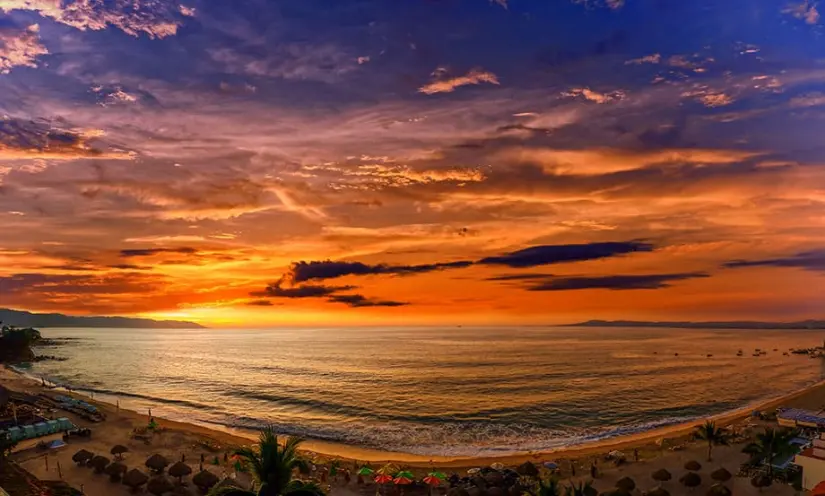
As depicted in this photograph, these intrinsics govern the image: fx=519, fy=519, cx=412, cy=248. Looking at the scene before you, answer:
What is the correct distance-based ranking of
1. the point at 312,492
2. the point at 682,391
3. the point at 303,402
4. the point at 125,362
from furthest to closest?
the point at 125,362
the point at 682,391
the point at 303,402
the point at 312,492

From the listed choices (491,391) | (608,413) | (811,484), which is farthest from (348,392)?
(811,484)

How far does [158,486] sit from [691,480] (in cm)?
3572

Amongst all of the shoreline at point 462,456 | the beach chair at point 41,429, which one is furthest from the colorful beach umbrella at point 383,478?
the beach chair at point 41,429

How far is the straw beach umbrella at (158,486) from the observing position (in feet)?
113

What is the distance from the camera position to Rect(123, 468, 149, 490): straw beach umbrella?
116 feet

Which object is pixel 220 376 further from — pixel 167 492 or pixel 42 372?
pixel 167 492

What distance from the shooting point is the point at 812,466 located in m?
31.0

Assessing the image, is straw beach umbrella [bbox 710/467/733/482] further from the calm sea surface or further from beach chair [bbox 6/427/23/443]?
beach chair [bbox 6/427/23/443]

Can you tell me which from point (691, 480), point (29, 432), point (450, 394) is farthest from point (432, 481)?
point (450, 394)

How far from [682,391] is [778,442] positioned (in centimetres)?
5750

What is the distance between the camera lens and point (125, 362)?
15762cm

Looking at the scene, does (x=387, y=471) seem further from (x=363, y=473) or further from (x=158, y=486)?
(x=158, y=486)

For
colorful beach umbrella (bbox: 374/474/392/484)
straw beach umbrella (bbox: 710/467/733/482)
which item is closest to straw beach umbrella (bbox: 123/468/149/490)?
colorful beach umbrella (bbox: 374/474/392/484)

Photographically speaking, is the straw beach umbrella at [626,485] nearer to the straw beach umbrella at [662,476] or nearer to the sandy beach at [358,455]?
the sandy beach at [358,455]
